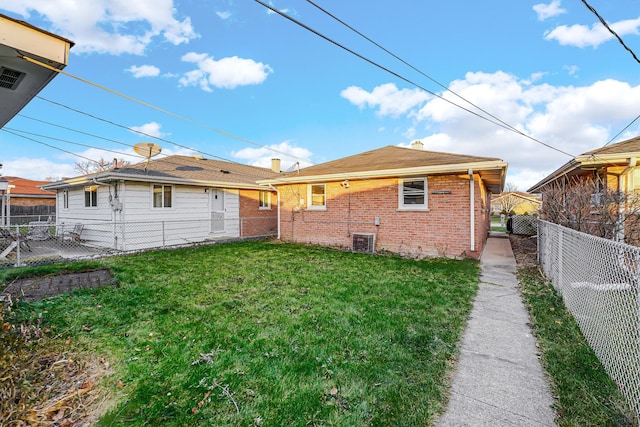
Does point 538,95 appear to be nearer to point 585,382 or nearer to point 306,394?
point 585,382

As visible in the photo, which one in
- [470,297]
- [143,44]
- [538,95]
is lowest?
[470,297]

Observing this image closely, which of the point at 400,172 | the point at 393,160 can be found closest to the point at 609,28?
the point at 400,172

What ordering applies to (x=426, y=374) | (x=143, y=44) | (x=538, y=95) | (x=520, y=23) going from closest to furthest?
(x=426, y=374), (x=520, y=23), (x=143, y=44), (x=538, y=95)

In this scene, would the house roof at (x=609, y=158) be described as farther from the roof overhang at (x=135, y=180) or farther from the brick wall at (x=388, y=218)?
the roof overhang at (x=135, y=180)

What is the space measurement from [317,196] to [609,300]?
9.74m

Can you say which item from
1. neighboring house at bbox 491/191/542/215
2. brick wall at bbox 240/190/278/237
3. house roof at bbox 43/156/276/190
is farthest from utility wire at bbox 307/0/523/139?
neighboring house at bbox 491/191/542/215

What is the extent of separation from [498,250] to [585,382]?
9.22m

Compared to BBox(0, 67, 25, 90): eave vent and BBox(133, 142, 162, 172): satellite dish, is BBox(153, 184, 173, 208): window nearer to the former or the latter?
BBox(133, 142, 162, 172): satellite dish

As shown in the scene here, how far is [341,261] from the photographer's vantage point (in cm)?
852

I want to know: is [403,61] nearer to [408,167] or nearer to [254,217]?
[408,167]

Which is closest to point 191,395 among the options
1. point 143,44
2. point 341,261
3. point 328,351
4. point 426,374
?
point 328,351

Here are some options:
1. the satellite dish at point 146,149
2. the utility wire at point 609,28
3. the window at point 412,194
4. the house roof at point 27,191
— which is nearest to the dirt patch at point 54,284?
the satellite dish at point 146,149

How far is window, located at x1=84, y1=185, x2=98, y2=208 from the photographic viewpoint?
1191 cm

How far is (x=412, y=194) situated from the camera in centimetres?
982
